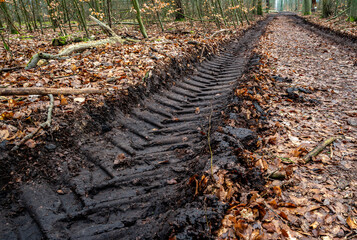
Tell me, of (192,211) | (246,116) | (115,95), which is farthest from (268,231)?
(115,95)

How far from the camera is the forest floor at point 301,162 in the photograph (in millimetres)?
1776

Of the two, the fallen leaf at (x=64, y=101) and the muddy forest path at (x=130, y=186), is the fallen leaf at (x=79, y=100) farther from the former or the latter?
the muddy forest path at (x=130, y=186)

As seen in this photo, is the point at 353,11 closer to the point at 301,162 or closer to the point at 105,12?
the point at 301,162

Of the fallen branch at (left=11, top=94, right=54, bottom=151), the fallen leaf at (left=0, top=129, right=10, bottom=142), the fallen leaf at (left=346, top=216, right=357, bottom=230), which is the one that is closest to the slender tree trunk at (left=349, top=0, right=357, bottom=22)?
the fallen leaf at (left=346, top=216, right=357, bottom=230)

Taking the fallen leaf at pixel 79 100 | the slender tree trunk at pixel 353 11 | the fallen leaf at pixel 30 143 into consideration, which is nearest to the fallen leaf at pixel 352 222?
the fallen leaf at pixel 30 143

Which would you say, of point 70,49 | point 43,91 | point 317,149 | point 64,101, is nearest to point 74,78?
point 43,91

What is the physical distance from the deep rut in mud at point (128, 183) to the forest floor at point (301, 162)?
0.76 m

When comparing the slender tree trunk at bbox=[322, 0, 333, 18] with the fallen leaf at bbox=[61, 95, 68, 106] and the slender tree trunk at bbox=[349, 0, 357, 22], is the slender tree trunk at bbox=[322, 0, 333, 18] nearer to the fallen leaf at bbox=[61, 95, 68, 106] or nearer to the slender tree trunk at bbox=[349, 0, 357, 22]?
the slender tree trunk at bbox=[349, 0, 357, 22]

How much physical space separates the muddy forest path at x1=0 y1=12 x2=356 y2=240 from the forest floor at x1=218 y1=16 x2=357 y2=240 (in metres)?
0.40

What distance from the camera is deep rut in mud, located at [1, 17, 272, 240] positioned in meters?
2.13

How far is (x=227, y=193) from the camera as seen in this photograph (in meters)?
2.04

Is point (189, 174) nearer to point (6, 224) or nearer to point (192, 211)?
point (192, 211)

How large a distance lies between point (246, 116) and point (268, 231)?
215cm

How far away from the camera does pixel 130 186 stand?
2.65 metres
